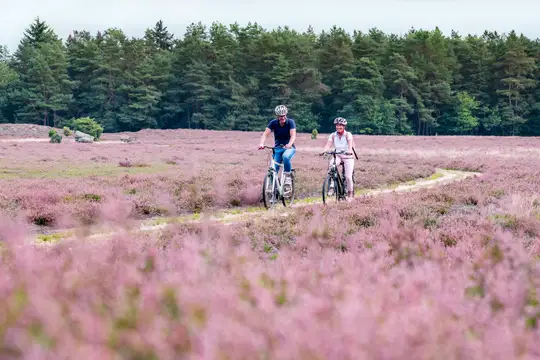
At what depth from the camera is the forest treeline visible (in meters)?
96.3

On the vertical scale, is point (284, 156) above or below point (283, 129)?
below

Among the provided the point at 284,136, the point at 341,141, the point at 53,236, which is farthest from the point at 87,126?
the point at 53,236

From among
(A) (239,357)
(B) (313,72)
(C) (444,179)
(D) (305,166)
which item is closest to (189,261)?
(A) (239,357)

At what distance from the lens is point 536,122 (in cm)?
9731

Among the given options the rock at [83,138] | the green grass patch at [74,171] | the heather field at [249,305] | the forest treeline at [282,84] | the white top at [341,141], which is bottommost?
the green grass patch at [74,171]

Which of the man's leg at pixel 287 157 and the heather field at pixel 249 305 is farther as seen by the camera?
the man's leg at pixel 287 157

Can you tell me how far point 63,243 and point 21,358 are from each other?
271cm

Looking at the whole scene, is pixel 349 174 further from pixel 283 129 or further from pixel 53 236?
pixel 53 236

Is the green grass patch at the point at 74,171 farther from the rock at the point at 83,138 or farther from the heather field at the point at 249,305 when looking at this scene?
the rock at the point at 83,138

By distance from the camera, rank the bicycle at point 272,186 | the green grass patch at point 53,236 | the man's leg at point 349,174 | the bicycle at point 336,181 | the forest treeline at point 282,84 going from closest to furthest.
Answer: the green grass patch at point 53,236 → the bicycle at point 272,186 → the bicycle at point 336,181 → the man's leg at point 349,174 → the forest treeline at point 282,84

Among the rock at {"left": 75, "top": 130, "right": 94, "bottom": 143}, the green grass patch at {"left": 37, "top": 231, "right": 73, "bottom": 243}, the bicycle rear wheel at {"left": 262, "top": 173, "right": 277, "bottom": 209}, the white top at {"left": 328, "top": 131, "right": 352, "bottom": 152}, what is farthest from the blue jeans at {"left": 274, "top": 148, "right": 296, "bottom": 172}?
the rock at {"left": 75, "top": 130, "right": 94, "bottom": 143}

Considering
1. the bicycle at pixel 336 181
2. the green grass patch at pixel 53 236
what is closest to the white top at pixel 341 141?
the bicycle at pixel 336 181

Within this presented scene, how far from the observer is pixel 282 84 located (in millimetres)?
95562

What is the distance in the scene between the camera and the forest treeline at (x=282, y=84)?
96.3m
